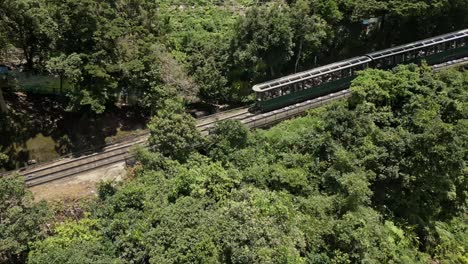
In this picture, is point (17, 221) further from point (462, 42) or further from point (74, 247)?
point (462, 42)

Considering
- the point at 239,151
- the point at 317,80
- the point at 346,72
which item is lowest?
the point at 239,151

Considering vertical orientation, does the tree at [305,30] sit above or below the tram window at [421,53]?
above

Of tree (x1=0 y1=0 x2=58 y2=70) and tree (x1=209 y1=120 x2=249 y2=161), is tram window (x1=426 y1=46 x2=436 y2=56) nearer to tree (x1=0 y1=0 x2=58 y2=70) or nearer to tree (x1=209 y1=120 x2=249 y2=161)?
tree (x1=209 y1=120 x2=249 y2=161)

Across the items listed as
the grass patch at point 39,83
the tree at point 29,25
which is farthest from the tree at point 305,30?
the grass patch at point 39,83

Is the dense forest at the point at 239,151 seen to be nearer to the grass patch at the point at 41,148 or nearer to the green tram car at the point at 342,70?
the grass patch at the point at 41,148

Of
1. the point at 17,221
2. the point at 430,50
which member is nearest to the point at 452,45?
the point at 430,50

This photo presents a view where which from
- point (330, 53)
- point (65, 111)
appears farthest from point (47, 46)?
point (330, 53)
